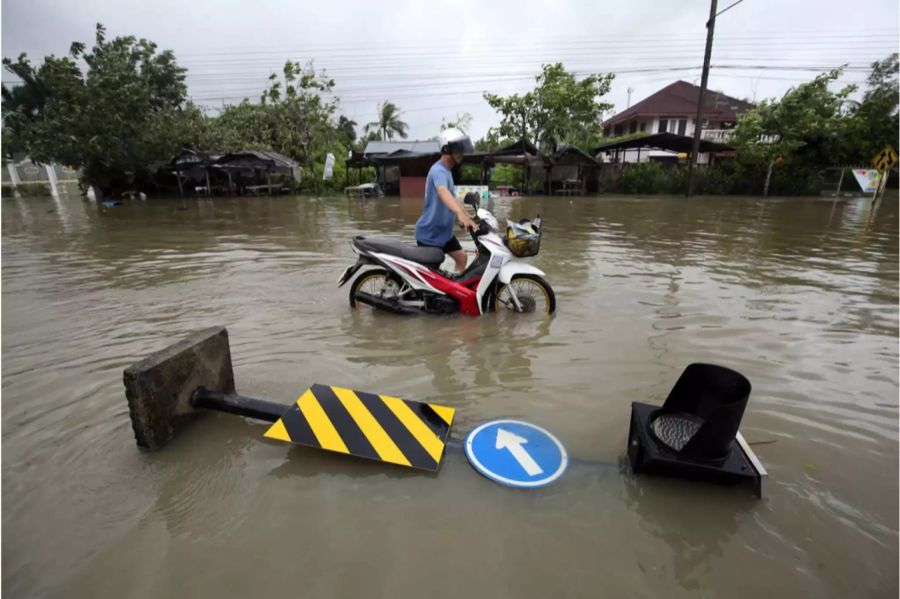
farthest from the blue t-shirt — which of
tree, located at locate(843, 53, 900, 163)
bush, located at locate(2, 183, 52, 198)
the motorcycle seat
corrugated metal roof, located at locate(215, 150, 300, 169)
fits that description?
bush, located at locate(2, 183, 52, 198)

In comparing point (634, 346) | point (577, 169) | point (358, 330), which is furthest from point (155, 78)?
point (634, 346)

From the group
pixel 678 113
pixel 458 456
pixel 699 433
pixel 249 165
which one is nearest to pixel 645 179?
pixel 678 113

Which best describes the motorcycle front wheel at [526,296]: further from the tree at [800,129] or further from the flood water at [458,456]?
the tree at [800,129]

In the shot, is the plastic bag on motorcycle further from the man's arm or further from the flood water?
the flood water

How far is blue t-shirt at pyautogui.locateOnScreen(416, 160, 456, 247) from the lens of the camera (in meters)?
4.09

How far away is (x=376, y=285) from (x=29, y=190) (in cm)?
3371

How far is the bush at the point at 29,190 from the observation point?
85.5 feet

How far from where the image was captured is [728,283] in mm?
5746

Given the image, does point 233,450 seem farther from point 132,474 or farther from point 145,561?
point 145,561

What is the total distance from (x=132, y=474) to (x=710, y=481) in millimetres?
2788

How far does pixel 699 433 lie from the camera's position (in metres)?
2.02

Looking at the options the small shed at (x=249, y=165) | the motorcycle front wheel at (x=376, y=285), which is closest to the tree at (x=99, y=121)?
the small shed at (x=249, y=165)

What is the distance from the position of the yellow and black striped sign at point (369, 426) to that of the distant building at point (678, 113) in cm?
3697

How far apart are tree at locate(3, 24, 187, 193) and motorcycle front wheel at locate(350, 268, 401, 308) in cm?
2178
